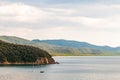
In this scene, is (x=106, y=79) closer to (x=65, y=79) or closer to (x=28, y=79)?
(x=65, y=79)

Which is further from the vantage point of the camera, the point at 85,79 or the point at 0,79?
the point at 85,79

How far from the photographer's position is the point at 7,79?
161125mm

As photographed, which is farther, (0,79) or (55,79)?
(55,79)

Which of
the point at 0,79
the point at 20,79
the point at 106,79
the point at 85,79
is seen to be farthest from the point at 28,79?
the point at 106,79

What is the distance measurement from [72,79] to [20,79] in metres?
25.8

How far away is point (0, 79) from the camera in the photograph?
159375mm

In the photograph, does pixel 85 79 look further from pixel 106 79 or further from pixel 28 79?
pixel 28 79

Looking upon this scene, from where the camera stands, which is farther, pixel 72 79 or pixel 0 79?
pixel 72 79

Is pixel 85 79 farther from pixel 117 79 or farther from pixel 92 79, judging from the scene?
pixel 117 79

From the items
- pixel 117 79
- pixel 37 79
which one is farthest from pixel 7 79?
pixel 117 79

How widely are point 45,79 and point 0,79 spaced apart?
22.7 metres

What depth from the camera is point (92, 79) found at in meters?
169

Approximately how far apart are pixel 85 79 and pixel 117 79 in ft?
58.9

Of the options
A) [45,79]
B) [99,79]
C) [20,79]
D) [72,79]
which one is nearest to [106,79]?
[99,79]
